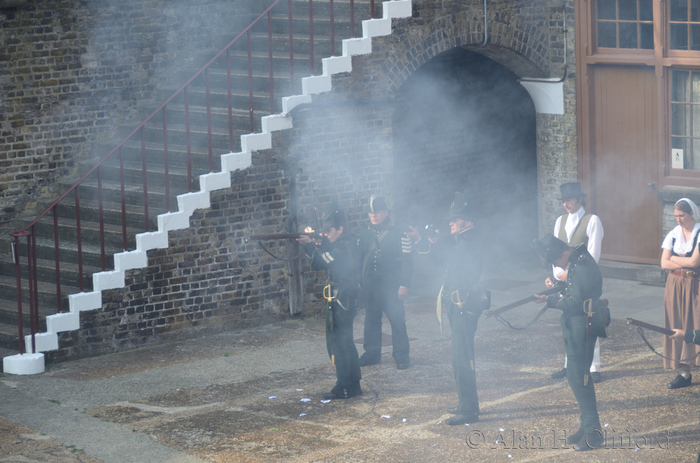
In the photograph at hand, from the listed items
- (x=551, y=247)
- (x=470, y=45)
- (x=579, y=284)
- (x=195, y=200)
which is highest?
(x=470, y=45)

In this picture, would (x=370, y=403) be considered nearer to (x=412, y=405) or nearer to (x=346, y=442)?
(x=412, y=405)

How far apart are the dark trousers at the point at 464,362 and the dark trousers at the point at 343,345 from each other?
105cm

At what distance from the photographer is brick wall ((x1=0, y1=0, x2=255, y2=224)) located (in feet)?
36.2

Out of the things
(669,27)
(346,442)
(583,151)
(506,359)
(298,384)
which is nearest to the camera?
(346,442)

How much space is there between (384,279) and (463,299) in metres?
1.71

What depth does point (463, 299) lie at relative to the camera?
7938 millimetres

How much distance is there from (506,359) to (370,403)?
1.86 m

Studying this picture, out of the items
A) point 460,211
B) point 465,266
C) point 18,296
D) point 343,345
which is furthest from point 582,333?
point 18,296

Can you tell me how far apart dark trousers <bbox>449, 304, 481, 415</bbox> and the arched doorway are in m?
4.70

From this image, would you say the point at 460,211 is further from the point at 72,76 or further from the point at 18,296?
the point at 72,76

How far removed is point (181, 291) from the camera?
10781mm

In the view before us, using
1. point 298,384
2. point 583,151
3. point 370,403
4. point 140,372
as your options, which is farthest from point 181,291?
point 583,151

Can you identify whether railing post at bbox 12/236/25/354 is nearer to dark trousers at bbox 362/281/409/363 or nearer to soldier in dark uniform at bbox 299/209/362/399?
soldier in dark uniform at bbox 299/209/362/399

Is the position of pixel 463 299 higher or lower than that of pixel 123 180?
lower
